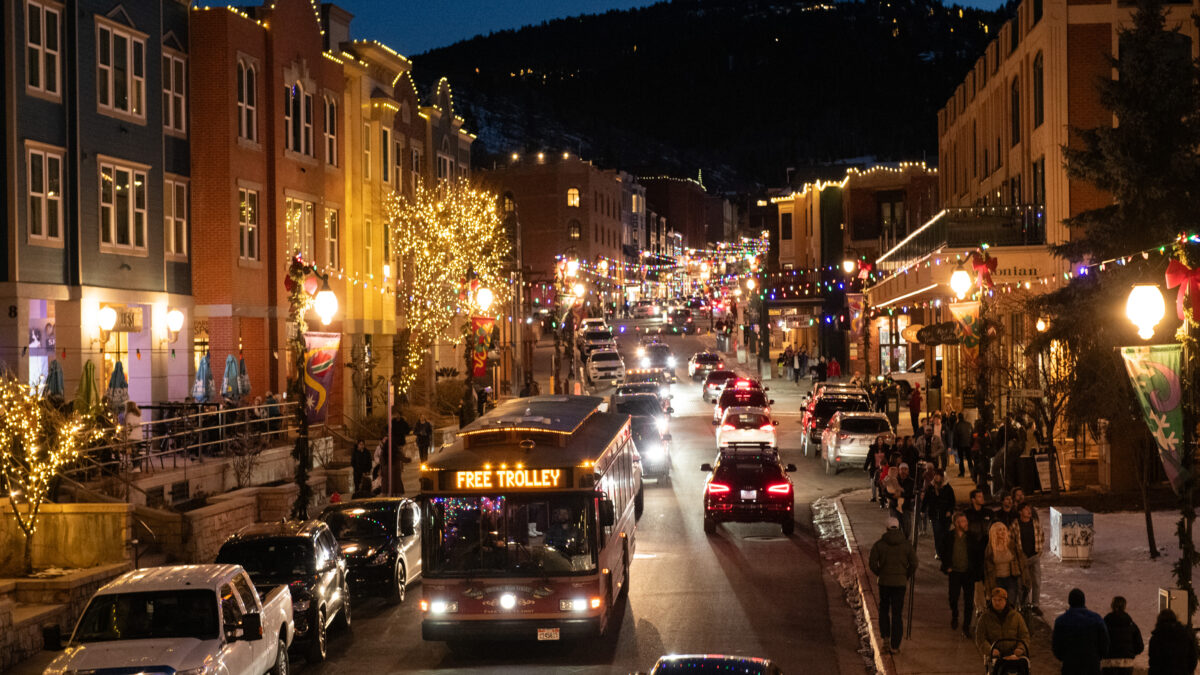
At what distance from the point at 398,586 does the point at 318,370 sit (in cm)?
567

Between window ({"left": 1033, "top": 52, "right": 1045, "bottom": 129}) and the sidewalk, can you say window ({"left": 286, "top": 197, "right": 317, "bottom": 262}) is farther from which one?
window ({"left": 1033, "top": 52, "right": 1045, "bottom": 129})

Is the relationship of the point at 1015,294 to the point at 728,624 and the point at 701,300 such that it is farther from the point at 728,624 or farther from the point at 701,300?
the point at 701,300

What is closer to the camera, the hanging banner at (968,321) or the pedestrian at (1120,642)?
the pedestrian at (1120,642)

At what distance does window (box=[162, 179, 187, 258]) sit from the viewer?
3234cm

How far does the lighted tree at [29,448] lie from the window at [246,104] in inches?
634

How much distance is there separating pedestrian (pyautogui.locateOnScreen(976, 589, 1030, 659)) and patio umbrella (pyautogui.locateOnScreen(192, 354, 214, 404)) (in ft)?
70.0

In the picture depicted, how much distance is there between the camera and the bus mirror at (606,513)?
15.3 m

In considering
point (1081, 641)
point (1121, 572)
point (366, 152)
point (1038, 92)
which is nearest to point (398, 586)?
point (1121, 572)

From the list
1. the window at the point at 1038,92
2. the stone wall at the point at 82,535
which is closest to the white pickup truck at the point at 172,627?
the stone wall at the point at 82,535

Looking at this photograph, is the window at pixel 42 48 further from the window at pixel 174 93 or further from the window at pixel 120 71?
the window at pixel 174 93

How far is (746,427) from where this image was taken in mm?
35156

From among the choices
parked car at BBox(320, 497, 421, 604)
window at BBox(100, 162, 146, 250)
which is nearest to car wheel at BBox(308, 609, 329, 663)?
parked car at BBox(320, 497, 421, 604)

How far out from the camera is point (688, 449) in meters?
40.1

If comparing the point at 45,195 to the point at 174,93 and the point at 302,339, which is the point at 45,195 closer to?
the point at 174,93
